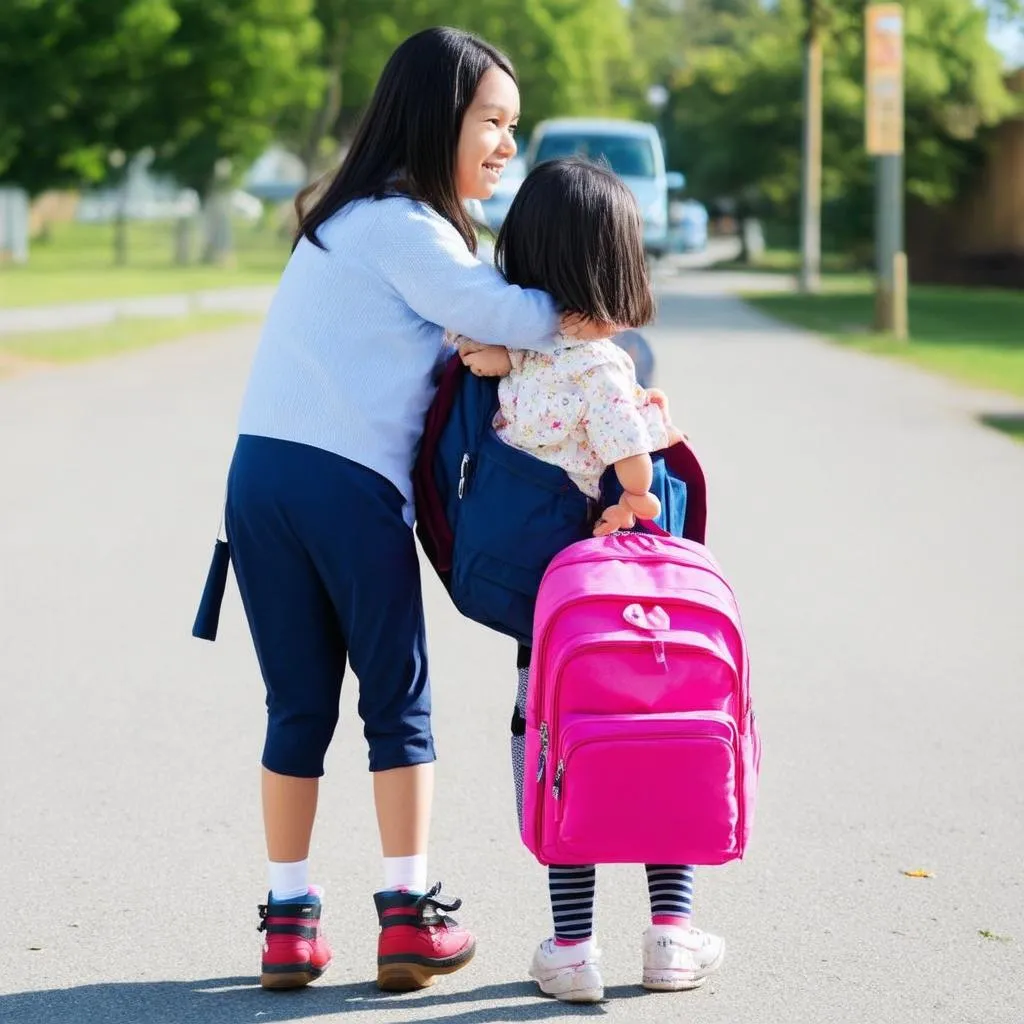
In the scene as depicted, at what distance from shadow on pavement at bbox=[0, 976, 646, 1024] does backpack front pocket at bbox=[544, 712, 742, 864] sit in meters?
0.37

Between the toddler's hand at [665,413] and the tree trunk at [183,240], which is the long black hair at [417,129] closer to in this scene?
the toddler's hand at [665,413]

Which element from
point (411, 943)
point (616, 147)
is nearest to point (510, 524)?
point (411, 943)

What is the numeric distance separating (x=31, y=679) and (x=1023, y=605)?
3776mm

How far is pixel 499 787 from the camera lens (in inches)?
200

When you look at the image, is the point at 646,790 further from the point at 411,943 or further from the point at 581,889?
the point at 411,943

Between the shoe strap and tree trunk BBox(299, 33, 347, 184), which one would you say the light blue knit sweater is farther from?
tree trunk BBox(299, 33, 347, 184)

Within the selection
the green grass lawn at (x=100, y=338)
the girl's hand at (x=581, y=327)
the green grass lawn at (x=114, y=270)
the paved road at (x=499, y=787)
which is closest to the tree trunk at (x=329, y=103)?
the green grass lawn at (x=114, y=270)

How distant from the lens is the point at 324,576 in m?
3.51

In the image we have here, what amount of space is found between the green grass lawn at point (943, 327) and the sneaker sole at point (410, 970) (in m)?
13.4

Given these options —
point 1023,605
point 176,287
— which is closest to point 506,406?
point 1023,605

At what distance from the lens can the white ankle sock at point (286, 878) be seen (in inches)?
145

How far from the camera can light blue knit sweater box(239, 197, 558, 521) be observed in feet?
11.0

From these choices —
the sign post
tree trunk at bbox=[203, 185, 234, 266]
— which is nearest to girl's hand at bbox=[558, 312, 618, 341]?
the sign post

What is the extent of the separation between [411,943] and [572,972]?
1.02 feet
